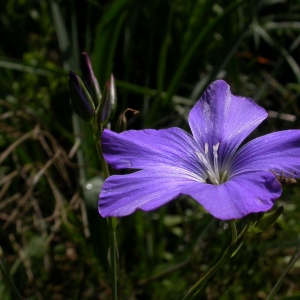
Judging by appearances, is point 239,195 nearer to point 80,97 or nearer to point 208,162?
point 208,162

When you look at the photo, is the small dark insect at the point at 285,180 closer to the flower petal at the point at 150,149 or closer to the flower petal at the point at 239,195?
the flower petal at the point at 239,195

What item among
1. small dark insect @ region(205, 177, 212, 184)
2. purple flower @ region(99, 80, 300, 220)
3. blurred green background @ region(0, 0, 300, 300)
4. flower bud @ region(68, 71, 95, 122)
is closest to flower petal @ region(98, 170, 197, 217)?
purple flower @ region(99, 80, 300, 220)

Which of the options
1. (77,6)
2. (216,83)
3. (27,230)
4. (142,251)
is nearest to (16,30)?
(77,6)

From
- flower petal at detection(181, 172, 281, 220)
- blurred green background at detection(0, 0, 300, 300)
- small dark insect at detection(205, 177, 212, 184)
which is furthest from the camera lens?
blurred green background at detection(0, 0, 300, 300)

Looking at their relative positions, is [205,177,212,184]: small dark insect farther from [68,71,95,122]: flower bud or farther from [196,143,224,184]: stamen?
[68,71,95,122]: flower bud

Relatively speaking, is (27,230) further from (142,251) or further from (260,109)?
(260,109)

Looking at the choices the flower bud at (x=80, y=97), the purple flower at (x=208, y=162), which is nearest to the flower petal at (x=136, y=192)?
the purple flower at (x=208, y=162)
